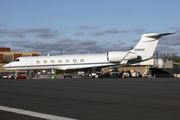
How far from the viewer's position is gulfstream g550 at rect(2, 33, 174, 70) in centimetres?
3791

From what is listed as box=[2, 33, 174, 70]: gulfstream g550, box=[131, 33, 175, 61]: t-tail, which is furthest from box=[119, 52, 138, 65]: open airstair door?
box=[131, 33, 175, 61]: t-tail

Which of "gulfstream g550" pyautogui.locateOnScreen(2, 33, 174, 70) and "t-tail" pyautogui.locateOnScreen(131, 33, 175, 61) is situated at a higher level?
"t-tail" pyautogui.locateOnScreen(131, 33, 175, 61)

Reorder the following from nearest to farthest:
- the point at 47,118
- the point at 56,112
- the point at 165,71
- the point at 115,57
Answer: the point at 47,118 < the point at 56,112 < the point at 115,57 < the point at 165,71

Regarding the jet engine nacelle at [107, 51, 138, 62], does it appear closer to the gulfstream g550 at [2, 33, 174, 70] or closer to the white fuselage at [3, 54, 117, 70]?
the gulfstream g550 at [2, 33, 174, 70]

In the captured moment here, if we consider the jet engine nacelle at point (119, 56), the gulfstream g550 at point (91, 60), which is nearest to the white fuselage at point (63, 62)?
the gulfstream g550 at point (91, 60)

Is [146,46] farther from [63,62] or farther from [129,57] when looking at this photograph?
[63,62]

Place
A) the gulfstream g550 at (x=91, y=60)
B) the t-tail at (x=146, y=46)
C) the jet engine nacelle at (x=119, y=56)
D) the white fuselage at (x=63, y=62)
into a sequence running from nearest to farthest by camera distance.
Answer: the jet engine nacelle at (x=119, y=56)
the gulfstream g550 at (x=91, y=60)
the white fuselage at (x=63, y=62)
the t-tail at (x=146, y=46)

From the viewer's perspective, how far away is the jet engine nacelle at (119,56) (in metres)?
37.3

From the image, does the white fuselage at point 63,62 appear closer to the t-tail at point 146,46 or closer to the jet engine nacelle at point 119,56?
the jet engine nacelle at point 119,56

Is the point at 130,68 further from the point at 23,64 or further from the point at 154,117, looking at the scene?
the point at 154,117

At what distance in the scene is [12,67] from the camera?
4000 centimetres

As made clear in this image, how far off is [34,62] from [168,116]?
34.7 metres

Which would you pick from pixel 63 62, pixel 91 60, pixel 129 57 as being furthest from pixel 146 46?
pixel 63 62

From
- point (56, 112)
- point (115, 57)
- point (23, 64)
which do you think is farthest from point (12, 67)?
point (56, 112)
